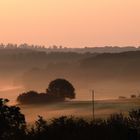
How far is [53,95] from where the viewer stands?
142 m

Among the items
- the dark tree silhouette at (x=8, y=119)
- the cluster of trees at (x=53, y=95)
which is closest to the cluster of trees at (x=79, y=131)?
the dark tree silhouette at (x=8, y=119)

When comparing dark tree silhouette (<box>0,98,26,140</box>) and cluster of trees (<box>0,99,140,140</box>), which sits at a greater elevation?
dark tree silhouette (<box>0,98,26,140</box>)

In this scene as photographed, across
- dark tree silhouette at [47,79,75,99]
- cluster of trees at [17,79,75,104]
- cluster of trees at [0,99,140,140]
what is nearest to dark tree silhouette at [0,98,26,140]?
cluster of trees at [0,99,140,140]

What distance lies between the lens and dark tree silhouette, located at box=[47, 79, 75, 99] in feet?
463

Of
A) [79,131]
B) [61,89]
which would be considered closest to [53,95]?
[61,89]

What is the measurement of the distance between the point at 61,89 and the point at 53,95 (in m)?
2.02

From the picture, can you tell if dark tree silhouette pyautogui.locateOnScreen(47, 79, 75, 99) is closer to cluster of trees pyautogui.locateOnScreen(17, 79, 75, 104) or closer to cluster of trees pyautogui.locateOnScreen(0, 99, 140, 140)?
cluster of trees pyautogui.locateOnScreen(17, 79, 75, 104)

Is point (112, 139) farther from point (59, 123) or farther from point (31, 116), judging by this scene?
point (31, 116)

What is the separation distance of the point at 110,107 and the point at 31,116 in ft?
42.0

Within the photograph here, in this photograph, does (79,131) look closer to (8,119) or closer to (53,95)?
(8,119)

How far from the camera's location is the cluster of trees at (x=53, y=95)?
13975cm

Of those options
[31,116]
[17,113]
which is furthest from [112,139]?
[31,116]

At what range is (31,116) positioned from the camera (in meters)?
112

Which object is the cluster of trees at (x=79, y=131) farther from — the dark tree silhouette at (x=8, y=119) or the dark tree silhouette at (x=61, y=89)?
the dark tree silhouette at (x=61, y=89)
